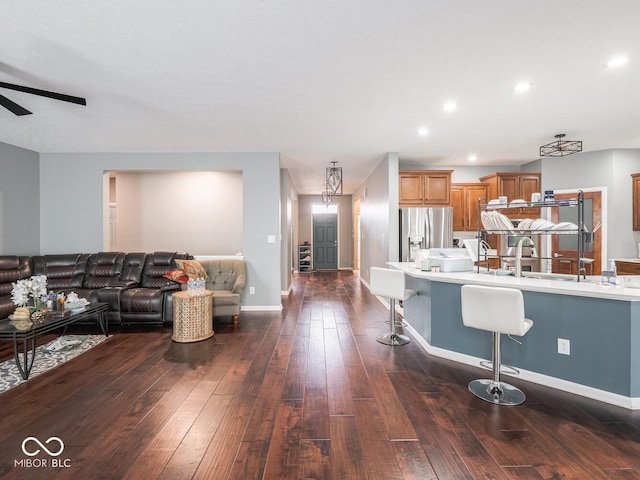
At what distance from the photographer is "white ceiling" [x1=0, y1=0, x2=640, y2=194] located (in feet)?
6.20

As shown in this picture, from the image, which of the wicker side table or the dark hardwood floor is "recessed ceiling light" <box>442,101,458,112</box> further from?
the wicker side table

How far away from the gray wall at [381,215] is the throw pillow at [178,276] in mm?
3234

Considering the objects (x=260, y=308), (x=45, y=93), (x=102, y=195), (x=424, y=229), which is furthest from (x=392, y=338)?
(x=102, y=195)

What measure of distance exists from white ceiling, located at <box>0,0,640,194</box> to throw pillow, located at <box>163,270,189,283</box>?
1.94 m

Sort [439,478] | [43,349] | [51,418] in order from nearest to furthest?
[439,478] < [51,418] < [43,349]

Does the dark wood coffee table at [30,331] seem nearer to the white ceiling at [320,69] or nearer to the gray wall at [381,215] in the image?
the white ceiling at [320,69]

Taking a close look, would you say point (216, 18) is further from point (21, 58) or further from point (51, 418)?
point (51, 418)

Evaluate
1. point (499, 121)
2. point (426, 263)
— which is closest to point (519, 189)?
point (499, 121)

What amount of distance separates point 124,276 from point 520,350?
517cm

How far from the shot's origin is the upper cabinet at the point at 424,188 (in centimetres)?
541

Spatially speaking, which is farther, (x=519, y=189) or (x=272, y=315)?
(x=519, y=189)

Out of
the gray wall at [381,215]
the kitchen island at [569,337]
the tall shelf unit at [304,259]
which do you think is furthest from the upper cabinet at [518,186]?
the tall shelf unit at [304,259]

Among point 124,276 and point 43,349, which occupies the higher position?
point 124,276

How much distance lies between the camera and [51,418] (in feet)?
7.03
